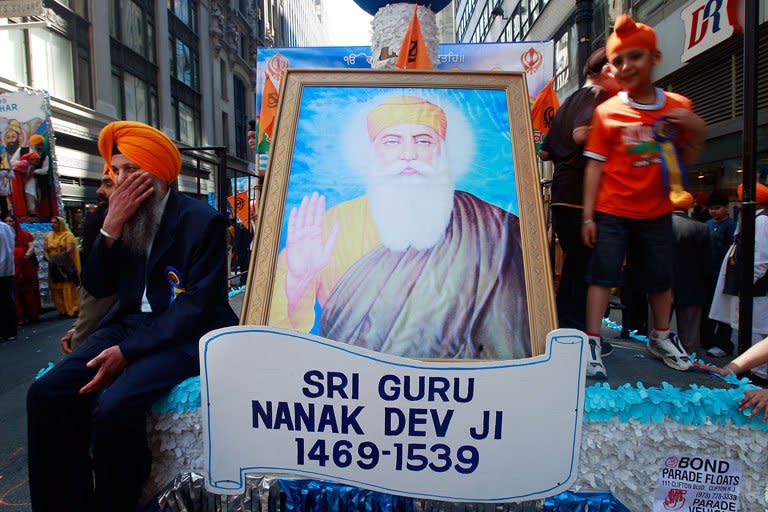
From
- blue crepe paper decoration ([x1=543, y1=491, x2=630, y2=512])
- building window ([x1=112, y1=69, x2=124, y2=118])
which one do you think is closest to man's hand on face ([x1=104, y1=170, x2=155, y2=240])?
blue crepe paper decoration ([x1=543, y1=491, x2=630, y2=512])

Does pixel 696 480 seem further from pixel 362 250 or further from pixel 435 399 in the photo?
pixel 362 250

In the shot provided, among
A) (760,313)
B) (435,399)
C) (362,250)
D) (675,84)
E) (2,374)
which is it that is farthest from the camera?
(675,84)

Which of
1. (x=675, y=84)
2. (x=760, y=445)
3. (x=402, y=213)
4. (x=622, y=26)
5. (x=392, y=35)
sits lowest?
(x=760, y=445)

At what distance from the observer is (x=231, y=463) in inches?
55.1

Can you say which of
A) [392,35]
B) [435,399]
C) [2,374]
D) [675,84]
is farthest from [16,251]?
[675,84]

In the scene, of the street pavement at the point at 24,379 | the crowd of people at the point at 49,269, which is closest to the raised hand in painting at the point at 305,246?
the street pavement at the point at 24,379

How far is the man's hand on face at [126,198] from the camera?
1.96 meters

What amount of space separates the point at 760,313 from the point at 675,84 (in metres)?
7.68

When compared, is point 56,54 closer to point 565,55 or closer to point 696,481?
point 565,55

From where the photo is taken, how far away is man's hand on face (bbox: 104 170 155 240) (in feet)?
6.42

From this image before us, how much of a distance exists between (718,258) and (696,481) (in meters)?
4.29

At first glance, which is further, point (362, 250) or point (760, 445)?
point (362, 250)

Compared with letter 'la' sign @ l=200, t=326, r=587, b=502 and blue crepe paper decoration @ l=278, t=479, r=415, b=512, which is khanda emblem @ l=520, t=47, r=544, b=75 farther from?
blue crepe paper decoration @ l=278, t=479, r=415, b=512

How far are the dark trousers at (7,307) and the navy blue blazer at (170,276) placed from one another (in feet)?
17.2
